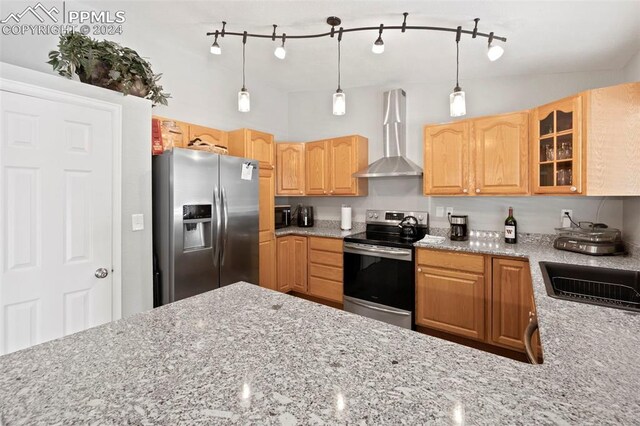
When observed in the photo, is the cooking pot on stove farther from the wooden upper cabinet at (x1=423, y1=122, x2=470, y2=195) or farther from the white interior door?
the white interior door

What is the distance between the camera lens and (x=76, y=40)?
181cm

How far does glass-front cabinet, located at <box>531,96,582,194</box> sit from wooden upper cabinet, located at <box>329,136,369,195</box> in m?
1.76

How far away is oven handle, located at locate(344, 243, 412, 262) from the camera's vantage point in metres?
2.83

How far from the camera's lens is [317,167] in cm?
386

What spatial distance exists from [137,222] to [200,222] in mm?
460

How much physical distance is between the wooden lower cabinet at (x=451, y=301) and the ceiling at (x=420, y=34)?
2.00 metres

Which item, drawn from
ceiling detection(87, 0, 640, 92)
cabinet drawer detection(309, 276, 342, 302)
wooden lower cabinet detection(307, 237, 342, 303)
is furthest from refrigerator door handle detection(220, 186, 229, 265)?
ceiling detection(87, 0, 640, 92)

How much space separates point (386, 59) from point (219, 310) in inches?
113

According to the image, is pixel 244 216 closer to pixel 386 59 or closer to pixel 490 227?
pixel 386 59

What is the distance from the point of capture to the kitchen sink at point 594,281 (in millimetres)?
1729

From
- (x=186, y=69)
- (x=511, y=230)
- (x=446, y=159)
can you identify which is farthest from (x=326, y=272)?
(x=186, y=69)

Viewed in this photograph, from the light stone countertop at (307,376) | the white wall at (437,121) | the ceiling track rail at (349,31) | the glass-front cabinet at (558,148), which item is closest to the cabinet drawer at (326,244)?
the white wall at (437,121)

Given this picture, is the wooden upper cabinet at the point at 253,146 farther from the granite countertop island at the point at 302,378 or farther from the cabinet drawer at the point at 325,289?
the granite countertop island at the point at 302,378

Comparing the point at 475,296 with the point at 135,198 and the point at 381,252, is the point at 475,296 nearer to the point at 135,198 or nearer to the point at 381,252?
the point at 381,252
